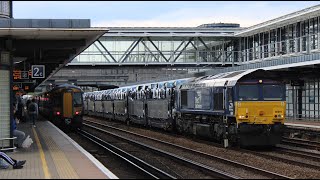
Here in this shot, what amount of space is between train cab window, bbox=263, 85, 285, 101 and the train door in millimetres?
13996

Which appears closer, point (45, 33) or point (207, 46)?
point (45, 33)

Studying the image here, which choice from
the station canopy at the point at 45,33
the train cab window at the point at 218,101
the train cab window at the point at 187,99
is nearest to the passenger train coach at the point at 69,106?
the train cab window at the point at 187,99

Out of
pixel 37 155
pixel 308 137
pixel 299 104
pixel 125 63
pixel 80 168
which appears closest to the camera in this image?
pixel 80 168

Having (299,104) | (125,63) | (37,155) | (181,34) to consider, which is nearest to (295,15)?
(299,104)

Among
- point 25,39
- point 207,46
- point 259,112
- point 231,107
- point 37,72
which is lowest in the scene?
point 259,112

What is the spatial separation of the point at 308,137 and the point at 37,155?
13.8m

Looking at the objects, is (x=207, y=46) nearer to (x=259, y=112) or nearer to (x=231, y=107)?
(x=231, y=107)

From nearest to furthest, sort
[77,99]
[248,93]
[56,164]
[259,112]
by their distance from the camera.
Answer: [56,164] < [259,112] < [248,93] < [77,99]

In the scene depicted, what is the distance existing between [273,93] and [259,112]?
102 centimetres

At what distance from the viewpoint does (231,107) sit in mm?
17906

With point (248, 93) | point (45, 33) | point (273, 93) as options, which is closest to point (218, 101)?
point (248, 93)

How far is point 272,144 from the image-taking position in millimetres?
17844

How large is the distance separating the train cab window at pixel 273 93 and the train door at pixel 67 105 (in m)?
14.0

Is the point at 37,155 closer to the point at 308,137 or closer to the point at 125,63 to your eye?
the point at 308,137
